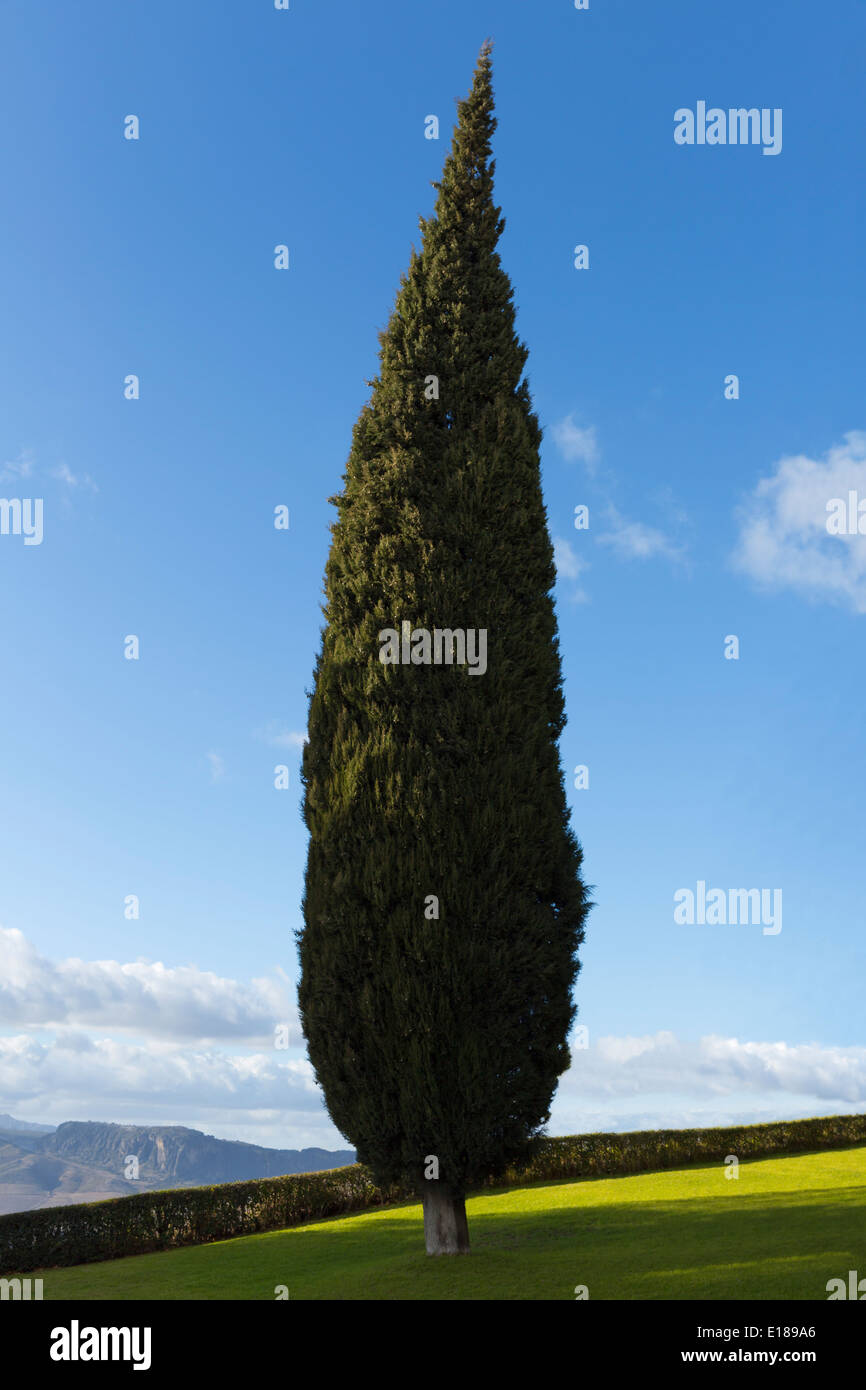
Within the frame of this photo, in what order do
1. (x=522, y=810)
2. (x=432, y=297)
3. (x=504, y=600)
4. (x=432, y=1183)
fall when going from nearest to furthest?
(x=432, y=1183)
(x=522, y=810)
(x=504, y=600)
(x=432, y=297)

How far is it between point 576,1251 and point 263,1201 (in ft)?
40.3

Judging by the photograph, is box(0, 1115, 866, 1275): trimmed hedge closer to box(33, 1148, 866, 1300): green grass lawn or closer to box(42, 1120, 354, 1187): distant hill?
box(33, 1148, 866, 1300): green grass lawn

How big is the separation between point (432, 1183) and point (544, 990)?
11.0 ft

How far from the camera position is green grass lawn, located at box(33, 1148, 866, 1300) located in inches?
454

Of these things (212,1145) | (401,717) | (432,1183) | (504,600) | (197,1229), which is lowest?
(212,1145)

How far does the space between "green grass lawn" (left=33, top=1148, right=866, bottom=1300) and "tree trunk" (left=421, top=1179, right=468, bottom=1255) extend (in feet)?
0.91

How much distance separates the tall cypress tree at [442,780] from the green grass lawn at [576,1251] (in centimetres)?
162
